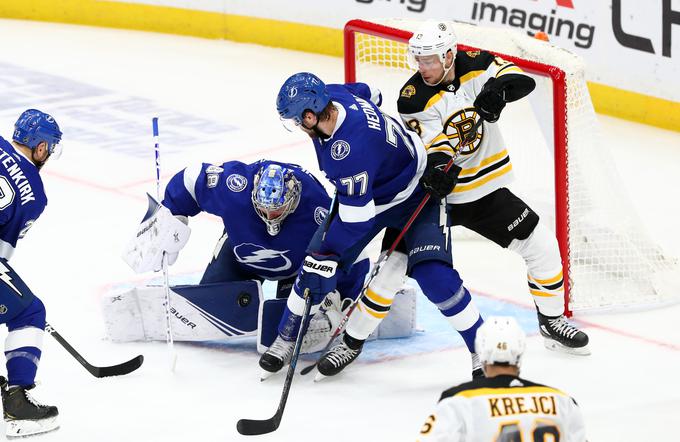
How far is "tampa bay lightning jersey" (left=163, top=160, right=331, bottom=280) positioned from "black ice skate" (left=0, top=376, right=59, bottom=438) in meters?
0.92

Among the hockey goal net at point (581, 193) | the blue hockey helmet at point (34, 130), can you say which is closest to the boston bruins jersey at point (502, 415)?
the blue hockey helmet at point (34, 130)

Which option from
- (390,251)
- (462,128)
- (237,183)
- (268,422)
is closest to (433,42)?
(462,128)

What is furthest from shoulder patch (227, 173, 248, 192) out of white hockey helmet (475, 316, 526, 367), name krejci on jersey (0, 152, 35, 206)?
white hockey helmet (475, 316, 526, 367)

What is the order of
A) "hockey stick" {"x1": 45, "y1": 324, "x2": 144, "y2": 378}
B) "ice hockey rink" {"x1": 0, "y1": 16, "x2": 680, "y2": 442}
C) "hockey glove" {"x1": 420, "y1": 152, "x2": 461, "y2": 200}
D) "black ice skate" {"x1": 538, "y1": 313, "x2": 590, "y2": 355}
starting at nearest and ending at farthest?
"ice hockey rink" {"x1": 0, "y1": 16, "x2": 680, "y2": 442}, "hockey glove" {"x1": 420, "y1": 152, "x2": 461, "y2": 200}, "hockey stick" {"x1": 45, "y1": 324, "x2": 144, "y2": 378}, "black ice skate" {"x1": 538, "y1": 313, "x2": 590, "y2": 355}

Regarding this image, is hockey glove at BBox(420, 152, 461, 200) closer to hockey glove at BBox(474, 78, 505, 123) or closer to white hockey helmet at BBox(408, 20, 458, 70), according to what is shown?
hockey glove at BBox(474, 78, 505, 123)

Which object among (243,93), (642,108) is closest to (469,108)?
(642,108)

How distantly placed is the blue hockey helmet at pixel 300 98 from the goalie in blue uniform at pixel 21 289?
2.46 ft

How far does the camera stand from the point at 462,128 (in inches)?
183

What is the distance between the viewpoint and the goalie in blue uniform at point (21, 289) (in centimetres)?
405

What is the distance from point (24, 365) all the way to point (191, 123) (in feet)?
13.5

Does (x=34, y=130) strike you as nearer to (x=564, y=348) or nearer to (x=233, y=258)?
(x=233, y=258)

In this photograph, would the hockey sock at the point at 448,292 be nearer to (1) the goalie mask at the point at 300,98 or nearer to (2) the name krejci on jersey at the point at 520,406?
(1) the goalie mask at the point at 300,98

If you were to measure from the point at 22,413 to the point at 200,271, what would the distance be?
5.64 feet

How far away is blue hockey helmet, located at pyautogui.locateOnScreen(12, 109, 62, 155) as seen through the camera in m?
4.15
